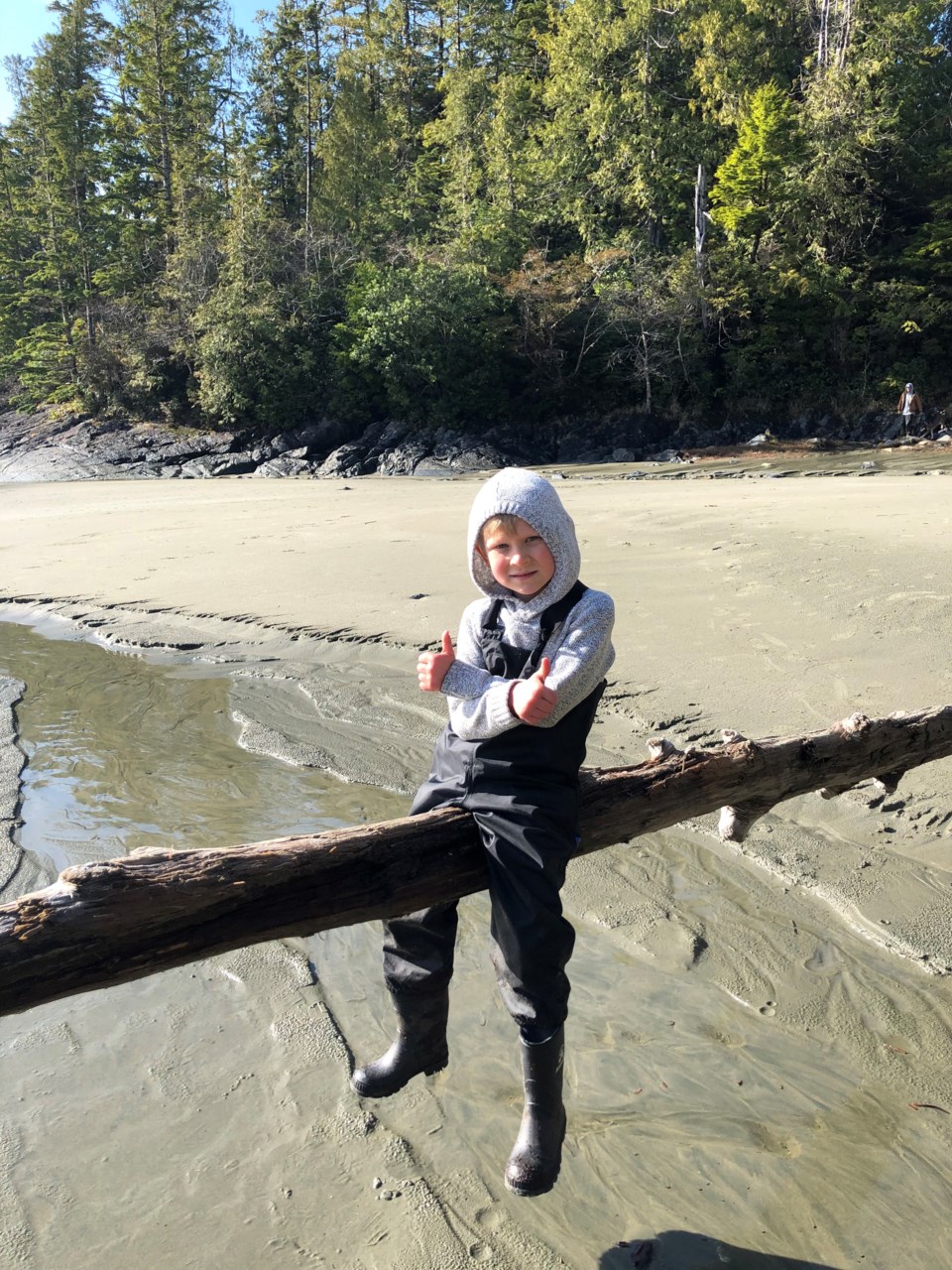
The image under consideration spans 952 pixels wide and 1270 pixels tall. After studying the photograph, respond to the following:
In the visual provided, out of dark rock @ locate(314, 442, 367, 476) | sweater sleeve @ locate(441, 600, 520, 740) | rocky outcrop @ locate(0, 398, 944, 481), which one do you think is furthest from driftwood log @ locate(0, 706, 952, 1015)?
dark rock @ locate(314, 442, 367, 476)

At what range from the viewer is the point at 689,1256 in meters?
2.19

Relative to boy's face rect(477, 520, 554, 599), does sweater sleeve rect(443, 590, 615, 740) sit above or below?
below

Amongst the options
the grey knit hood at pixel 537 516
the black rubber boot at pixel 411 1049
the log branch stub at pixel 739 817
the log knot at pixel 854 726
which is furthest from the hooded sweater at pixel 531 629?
the log knot at pixel 854 726

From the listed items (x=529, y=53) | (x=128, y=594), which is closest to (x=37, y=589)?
(x=128, y=594)

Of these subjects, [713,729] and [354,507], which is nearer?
[713,729]

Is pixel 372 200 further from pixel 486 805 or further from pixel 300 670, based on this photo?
pixel 486 805

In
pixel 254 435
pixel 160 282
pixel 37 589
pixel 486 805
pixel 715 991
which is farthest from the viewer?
pixel 160 282

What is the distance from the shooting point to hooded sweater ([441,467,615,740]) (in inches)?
83.8

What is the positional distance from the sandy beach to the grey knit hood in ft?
5.07

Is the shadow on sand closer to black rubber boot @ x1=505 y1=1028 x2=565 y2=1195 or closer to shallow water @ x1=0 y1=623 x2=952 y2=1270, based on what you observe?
shallow water @ x1=0 y1=623 x2=952 y2=1270

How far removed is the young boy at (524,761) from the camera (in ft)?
6.96

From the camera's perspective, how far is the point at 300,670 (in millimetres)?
6832

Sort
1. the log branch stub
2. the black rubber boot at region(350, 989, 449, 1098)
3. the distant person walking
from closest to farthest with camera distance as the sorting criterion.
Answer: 1. the black rubber boot at region(350, 989, 449, 1098)
2. the log branch stub
3. the distant person walking

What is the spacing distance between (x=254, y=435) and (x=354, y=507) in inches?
664
